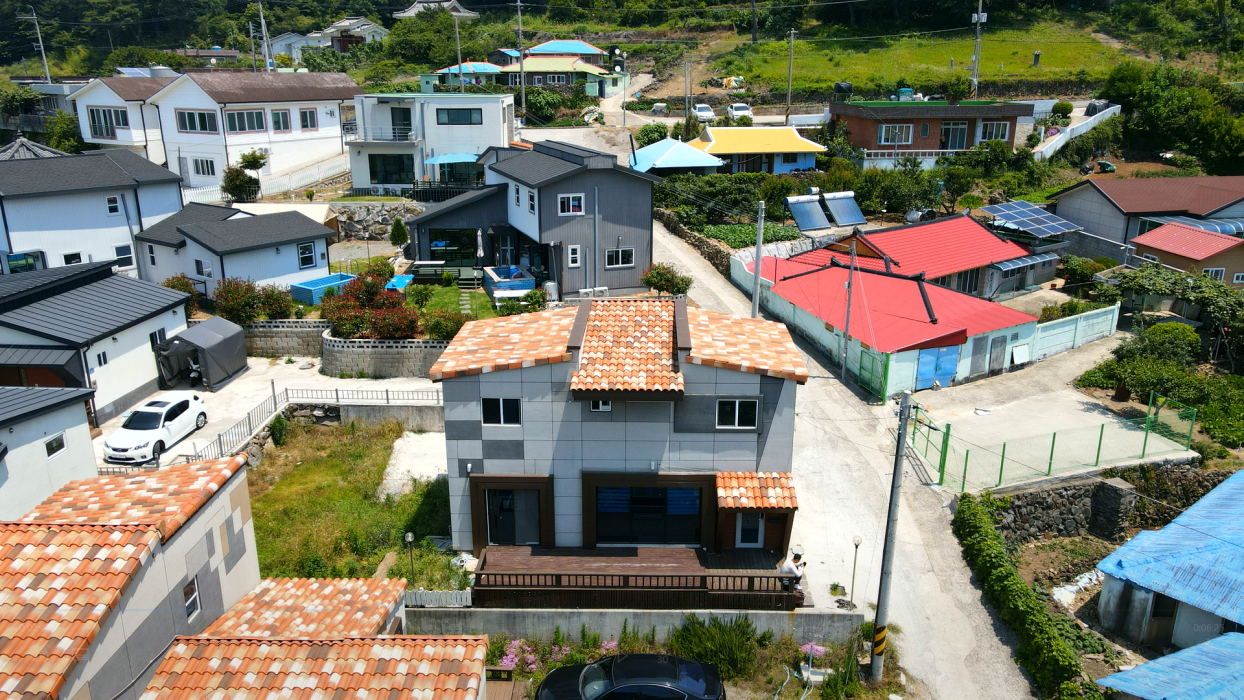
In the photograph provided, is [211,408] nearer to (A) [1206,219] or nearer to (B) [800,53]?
(A) [1206,219]

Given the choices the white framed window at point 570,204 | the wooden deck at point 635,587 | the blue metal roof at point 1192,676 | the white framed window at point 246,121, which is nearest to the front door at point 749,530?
the wooden deck at point 635,587

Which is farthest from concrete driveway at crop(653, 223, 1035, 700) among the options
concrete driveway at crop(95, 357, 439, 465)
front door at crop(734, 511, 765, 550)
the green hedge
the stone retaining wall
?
the stone retaining wall

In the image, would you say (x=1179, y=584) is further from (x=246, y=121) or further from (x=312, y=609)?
(x=246, y=121)

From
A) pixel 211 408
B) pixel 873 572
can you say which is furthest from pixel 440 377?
pixel 211 408

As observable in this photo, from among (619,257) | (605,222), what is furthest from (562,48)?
(619,257)

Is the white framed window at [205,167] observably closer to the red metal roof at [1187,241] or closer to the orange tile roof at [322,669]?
the orange tile roof at [322,669]

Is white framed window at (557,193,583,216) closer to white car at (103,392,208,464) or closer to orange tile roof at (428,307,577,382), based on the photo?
orange tile roof at (428,307,577,382)
